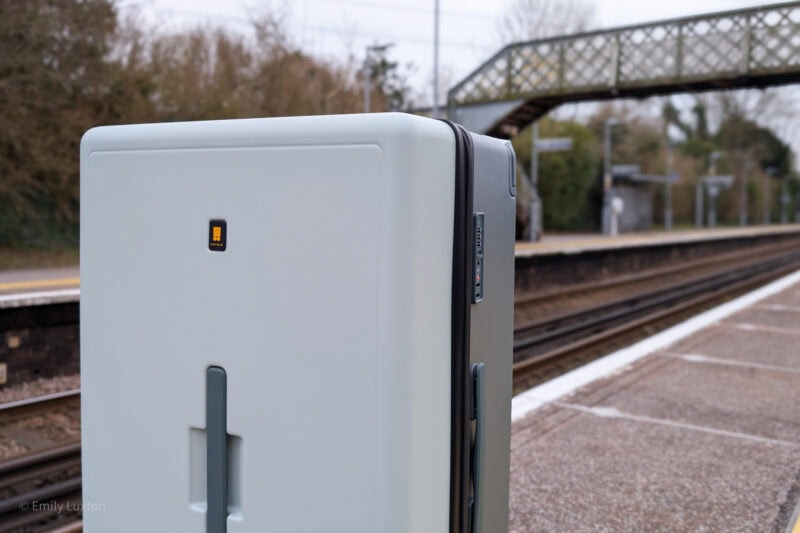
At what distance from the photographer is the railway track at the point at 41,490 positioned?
4582 mm

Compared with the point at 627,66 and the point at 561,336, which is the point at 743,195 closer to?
the point at 627,66

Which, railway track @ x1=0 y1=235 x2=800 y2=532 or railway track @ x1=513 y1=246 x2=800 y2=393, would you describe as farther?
railway track @ x1=513 y1=246 x2=800 y2=393

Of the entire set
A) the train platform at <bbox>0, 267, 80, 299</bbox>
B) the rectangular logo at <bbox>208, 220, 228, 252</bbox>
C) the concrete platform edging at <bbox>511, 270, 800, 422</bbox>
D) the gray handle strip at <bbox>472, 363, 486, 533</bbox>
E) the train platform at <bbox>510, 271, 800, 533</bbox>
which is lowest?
the train platform at <bbox>510, 271, 800, 533</bbox>

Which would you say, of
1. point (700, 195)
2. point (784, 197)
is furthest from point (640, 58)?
point (784, 197)

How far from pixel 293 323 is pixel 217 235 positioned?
32 cm

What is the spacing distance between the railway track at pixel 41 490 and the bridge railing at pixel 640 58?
55.7 ft

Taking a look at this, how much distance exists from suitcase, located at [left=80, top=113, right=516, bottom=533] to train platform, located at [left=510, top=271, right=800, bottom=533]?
5.68ft

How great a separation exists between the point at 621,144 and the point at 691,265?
2539 cm

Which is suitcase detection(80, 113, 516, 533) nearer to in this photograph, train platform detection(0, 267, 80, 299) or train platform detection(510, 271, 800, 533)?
train platform detection(510, 271, 800, 533)

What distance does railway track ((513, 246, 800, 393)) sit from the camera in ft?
32.5

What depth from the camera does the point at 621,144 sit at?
50875 mm

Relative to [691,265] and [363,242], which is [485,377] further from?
[691,265]

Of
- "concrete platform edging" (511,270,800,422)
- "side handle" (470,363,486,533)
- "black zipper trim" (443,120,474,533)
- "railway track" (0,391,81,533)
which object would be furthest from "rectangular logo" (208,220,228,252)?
"concrete platform edging" (511,270,800,422)

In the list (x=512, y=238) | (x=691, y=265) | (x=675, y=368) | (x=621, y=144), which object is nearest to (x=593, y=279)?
(x=691, y=265)
